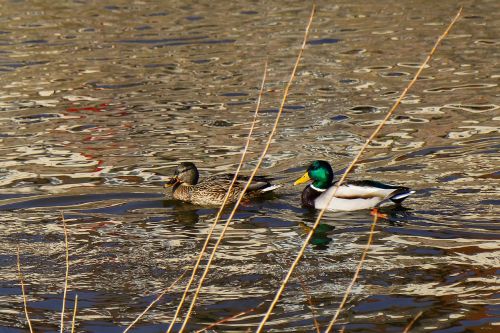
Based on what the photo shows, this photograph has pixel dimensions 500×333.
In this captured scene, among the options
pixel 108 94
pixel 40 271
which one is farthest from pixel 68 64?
pixel 40 271

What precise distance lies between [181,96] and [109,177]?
4.11 meters

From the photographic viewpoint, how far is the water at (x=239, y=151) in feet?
28.8

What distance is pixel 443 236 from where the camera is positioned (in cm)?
1017

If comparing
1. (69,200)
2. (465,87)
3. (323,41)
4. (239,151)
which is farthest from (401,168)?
(323,41)

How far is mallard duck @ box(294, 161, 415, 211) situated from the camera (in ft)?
36.7

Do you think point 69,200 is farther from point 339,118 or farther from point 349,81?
point 349,81

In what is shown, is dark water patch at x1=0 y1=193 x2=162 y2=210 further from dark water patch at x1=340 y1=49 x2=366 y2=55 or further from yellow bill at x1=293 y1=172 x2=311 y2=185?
dark water patch at x1=340 y1=49 x2=366 y2=55

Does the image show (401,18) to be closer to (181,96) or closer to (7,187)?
(181,96)

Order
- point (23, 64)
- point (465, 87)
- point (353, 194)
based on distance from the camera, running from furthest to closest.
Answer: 1. point (23, 64)
2. point (465, 87)
3. point (353, 194)

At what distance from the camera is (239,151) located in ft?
44.9

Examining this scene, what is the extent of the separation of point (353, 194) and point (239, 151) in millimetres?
2611

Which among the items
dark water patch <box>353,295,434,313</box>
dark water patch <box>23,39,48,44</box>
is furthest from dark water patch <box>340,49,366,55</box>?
dark water patch <box>353,295,434,313</box>

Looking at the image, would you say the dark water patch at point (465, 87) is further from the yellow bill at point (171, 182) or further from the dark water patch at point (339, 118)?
the yellow bill at point (171, 182)

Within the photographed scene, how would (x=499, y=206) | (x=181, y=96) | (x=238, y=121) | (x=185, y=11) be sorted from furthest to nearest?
(x=185, y=11) < (x=181, y=96) < (x=238, y=121) < (x=499, y=206)
